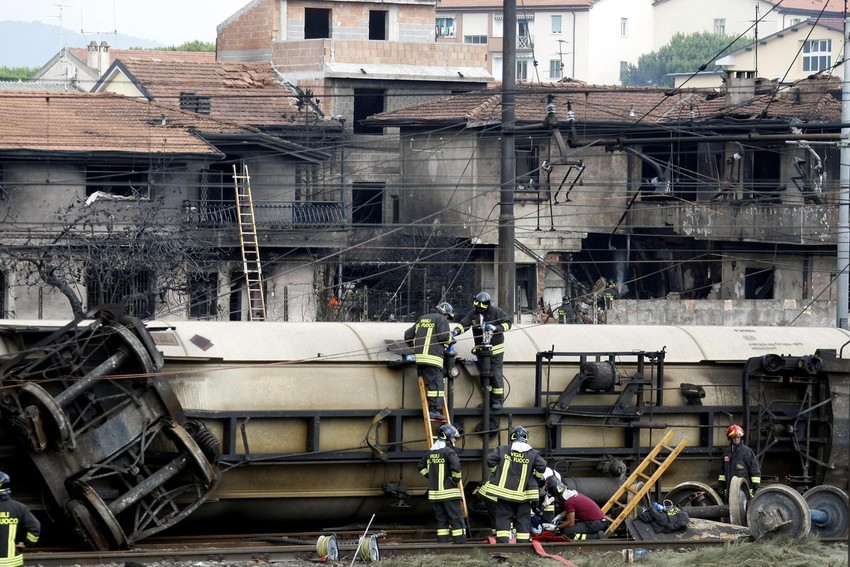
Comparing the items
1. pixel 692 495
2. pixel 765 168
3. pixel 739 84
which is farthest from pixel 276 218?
pixel 692 495

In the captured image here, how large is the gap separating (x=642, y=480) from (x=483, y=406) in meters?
2.39

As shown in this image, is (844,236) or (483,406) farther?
(844,236)

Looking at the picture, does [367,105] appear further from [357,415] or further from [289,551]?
[289,551]

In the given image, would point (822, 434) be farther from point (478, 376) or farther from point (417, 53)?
point (417, 53)

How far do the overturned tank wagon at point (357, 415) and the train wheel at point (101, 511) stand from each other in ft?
0.07

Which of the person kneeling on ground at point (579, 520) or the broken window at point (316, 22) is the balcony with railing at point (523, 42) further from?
the person kneeling on ground at point (579, 520)

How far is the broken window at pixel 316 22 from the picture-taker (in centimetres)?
5609

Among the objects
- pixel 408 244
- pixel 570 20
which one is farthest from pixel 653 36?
pixel 408 244

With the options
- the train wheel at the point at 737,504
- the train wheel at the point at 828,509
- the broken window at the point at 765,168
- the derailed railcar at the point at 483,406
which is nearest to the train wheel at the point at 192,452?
the derailed railcar at the point at 483,406

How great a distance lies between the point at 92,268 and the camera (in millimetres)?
31031

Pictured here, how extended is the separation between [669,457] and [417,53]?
127 feet

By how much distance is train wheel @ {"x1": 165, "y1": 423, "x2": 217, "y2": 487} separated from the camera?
47.7 feet

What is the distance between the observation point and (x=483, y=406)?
1644 cm

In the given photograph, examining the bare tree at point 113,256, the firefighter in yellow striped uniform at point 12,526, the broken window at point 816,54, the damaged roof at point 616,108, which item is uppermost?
the broken window at point 816,54
